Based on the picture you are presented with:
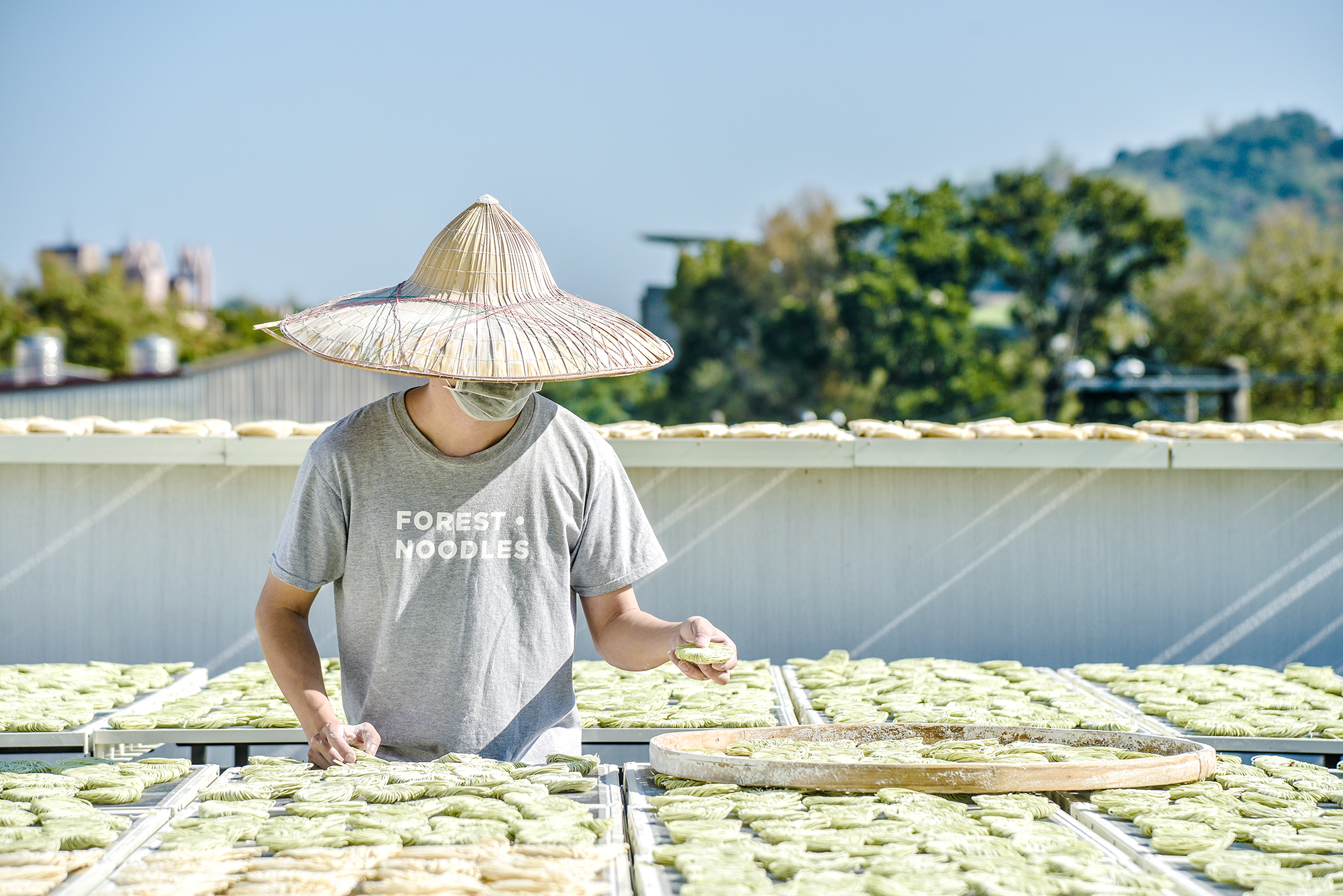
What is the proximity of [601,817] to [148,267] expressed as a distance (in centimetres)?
11435

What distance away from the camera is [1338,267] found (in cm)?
4694

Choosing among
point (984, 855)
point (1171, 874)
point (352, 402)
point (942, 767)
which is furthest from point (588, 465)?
point (352, 402)

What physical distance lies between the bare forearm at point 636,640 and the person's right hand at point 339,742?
1.68 feet

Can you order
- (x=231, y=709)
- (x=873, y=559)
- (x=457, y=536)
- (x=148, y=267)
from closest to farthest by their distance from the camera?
(x=457, y=536)
(x=231, y=709)
(x=873, y=559)
(x=148, y=267)

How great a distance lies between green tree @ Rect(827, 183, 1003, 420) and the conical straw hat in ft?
133

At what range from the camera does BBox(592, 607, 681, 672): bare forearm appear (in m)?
2.29

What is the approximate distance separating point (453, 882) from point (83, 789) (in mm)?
956

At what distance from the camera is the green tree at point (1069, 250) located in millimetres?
45812

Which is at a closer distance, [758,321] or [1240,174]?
[758,321]

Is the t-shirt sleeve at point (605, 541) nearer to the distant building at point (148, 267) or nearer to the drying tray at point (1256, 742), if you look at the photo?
the drying tray at point (1256, 742)

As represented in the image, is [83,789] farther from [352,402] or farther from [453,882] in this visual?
[352,402]

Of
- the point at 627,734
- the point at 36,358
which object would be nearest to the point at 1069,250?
the point at 36,358

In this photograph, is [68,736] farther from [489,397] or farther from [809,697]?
[809,697]

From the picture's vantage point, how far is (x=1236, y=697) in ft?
12.2
